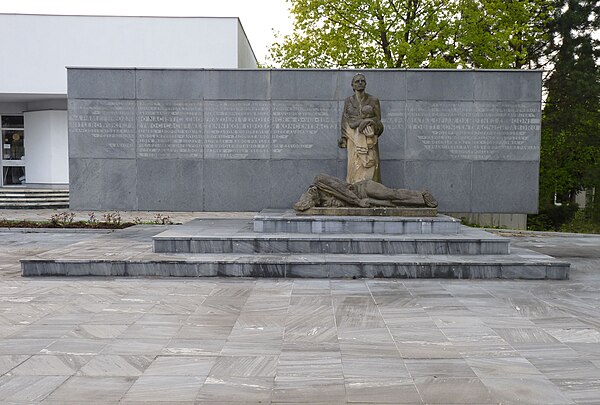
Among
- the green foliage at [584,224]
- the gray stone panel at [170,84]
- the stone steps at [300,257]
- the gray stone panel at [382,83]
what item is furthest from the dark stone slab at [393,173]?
the green foliage at [584,224]

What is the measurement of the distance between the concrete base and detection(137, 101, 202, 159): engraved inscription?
4.36 meters

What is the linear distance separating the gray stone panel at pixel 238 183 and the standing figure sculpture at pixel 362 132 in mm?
2915

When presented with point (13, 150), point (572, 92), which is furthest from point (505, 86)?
point (13, 150)

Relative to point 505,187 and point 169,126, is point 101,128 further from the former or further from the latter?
point 505,187

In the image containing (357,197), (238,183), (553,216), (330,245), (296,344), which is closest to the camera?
(296,344)

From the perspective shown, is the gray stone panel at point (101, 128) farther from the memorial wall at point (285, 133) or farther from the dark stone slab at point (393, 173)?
the dark stone slab at point (393, 173)

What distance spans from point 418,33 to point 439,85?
873 centimetres

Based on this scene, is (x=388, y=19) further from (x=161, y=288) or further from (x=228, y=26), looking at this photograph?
(x=161, y=288)

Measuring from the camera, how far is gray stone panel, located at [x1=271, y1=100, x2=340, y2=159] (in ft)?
43.0

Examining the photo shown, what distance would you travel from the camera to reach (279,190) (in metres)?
13.3

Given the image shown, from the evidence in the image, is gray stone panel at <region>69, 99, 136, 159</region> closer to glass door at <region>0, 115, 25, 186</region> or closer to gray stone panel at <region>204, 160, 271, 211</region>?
gray stone panel at <region>204, 160, 271, 211</region>

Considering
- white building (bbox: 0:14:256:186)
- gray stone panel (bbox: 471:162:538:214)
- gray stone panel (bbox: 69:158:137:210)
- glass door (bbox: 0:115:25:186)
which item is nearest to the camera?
gray stone panel (bbox: 471:162:538:214)

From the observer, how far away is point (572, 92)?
22.4 metres

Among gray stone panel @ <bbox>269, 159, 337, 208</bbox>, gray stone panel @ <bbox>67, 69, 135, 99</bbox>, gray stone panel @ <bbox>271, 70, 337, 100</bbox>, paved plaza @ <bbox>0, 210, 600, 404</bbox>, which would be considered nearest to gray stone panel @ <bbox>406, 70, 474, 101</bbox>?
gray stone panel @ <bbox>271, 70, 337, 100</bbox>
